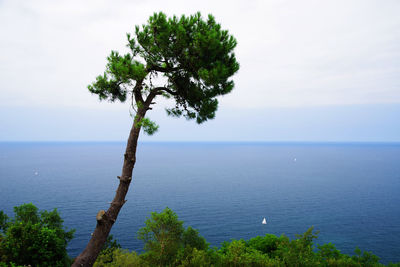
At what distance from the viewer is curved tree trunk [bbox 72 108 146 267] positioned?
733 cm

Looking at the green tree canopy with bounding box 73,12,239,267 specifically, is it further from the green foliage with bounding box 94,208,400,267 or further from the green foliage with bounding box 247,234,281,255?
the green foliage with bounding box 247,234,281,255

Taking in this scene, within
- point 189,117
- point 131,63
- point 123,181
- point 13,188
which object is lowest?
point 13,188

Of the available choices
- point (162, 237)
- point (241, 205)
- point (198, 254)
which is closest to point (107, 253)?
point (162, 237)

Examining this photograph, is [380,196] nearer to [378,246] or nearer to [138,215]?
[378,246]

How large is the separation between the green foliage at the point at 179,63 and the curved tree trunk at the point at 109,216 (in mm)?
1218

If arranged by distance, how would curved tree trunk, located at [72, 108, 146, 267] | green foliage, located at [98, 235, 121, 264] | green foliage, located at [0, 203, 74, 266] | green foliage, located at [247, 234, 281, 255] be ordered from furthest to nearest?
green foliage, located at [247, 234, 281, 255]
green foliage, located at [98, 235, 121, 264]
green foliage, located at [0, 203, 74, 266]
curved tree trunk, located at [72, 108, 146, 267]

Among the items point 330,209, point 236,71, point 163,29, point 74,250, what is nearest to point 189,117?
point 236,71

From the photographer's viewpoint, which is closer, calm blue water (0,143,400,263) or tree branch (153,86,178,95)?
tree branch (153,86,178,95)

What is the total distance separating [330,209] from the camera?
194 feet

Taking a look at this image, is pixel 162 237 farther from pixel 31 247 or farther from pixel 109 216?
pixel 109 216

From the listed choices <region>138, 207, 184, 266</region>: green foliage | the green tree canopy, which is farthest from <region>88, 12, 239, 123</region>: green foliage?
<region>138, 207, 184, 266</region>: green foliage

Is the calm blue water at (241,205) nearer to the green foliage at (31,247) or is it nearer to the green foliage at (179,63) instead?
the green foliage at (31,247)

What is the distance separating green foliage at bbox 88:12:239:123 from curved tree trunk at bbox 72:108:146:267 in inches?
48.0

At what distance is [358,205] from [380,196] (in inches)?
615
